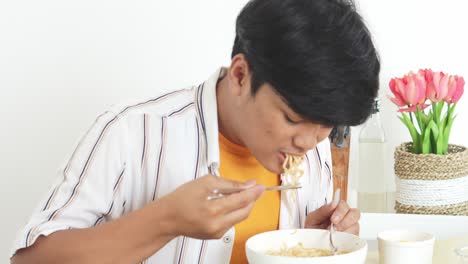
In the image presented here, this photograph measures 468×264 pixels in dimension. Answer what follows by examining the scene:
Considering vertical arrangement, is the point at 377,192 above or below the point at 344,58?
below

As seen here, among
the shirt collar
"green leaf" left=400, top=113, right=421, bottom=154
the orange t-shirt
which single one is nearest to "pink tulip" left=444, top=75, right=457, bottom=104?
"green leaf" left=400, top=113, right=421, bottom=154

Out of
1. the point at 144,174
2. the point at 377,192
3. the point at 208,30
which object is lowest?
the point at 377,192

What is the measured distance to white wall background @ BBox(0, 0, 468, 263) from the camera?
6.76 feet

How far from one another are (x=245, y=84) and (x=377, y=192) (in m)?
0.80

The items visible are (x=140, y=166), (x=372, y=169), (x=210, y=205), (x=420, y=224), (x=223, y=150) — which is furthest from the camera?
(x=372, y=169)

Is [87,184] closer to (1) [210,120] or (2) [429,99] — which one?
(1) [210,120]

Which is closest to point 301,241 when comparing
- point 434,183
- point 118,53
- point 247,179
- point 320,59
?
point 247,179

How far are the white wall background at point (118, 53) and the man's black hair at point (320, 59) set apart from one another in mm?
854

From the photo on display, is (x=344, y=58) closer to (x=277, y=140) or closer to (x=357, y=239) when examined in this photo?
(x=277, y=140)

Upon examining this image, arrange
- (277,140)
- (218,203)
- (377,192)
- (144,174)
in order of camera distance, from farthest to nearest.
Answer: (377,192)
(144,174)
(277,140)
(218,203)

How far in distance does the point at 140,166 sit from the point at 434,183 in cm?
79

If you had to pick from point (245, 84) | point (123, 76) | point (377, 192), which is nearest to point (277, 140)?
point (245, 84)

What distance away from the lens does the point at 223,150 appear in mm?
1522

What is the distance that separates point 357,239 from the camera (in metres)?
1.37
